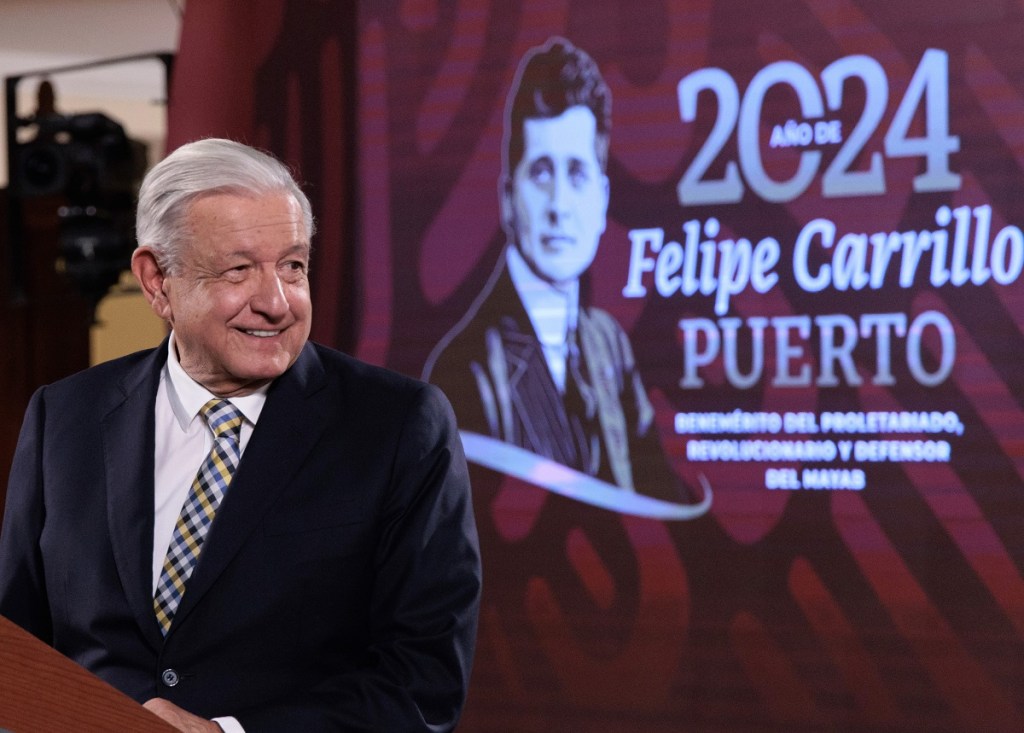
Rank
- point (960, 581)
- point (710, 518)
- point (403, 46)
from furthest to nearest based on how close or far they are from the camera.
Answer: point (403, 46)
point (710, 518)
point (960, 581)

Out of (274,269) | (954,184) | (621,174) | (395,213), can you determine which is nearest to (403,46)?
(395,213)

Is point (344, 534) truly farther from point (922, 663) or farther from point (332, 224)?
point (332, 224)

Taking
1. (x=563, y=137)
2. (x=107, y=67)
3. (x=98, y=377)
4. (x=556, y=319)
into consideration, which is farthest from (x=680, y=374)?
(x=107, y=67)

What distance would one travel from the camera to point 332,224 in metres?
3.71

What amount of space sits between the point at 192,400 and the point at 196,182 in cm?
21

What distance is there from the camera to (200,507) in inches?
46.7

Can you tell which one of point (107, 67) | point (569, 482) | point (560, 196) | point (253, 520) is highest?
point (107, 67)

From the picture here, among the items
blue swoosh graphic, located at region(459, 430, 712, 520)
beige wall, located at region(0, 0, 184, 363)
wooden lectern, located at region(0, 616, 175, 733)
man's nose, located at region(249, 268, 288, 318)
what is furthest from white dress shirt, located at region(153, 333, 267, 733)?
beige wall, located at region(0, 0, 184, 363)

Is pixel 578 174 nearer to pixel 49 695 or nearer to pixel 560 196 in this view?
pixel 560 196

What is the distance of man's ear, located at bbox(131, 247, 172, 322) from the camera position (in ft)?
4.06

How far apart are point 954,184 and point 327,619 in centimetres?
233

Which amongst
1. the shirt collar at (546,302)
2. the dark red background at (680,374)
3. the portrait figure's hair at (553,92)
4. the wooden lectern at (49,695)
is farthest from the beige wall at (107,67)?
the wooden lectern at (49,695)

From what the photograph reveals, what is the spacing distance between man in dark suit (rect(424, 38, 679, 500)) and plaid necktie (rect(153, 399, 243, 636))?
2.16 metres

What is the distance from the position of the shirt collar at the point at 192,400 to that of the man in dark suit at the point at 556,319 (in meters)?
2.14
